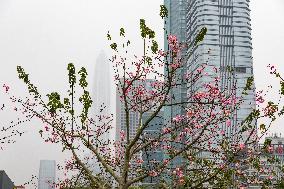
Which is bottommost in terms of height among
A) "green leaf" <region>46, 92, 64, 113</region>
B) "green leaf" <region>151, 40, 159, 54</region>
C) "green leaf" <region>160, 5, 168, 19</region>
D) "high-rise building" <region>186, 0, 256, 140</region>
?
"green leaf" <region>46, 92, 64, 113</region>

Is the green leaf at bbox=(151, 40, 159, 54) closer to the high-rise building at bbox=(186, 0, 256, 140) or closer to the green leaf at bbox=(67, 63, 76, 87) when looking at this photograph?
the green leaf at bbox=(67, 63, 76, 87)

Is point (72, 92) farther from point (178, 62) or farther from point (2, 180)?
point (2, 180)

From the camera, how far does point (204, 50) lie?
569 ft

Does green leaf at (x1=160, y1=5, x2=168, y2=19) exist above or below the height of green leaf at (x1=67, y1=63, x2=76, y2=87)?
above

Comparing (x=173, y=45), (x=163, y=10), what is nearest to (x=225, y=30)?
(x=173, y=45)

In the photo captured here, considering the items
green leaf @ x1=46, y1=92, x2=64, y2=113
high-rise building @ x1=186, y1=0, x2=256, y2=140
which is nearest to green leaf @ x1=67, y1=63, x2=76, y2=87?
green leaf @ x1=46, y1=92, x2=64, y2=113

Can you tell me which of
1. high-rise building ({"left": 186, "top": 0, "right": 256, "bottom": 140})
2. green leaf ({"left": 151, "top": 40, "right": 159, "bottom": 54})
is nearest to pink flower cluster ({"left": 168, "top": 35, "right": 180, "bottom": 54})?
green leaf ({"left": 151, "top": 40, "right": 159, "bottom": 54})

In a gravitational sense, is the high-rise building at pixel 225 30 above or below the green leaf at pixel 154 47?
above

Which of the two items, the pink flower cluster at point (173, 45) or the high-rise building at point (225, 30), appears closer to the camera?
the pink flower cluster at point (173, 45)

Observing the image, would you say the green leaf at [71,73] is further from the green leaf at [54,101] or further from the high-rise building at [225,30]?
the high-rise building at [225,30]

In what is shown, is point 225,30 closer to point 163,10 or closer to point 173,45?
point 173,45

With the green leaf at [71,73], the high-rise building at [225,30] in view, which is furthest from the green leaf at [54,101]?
the high-rise building at [225,30]

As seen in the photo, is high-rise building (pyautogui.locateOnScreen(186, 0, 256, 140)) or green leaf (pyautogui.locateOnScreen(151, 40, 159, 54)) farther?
high-rise building (pyautogui.locateOnScreen(186, 0, 256, 140))

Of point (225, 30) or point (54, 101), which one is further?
point (225, 30)
